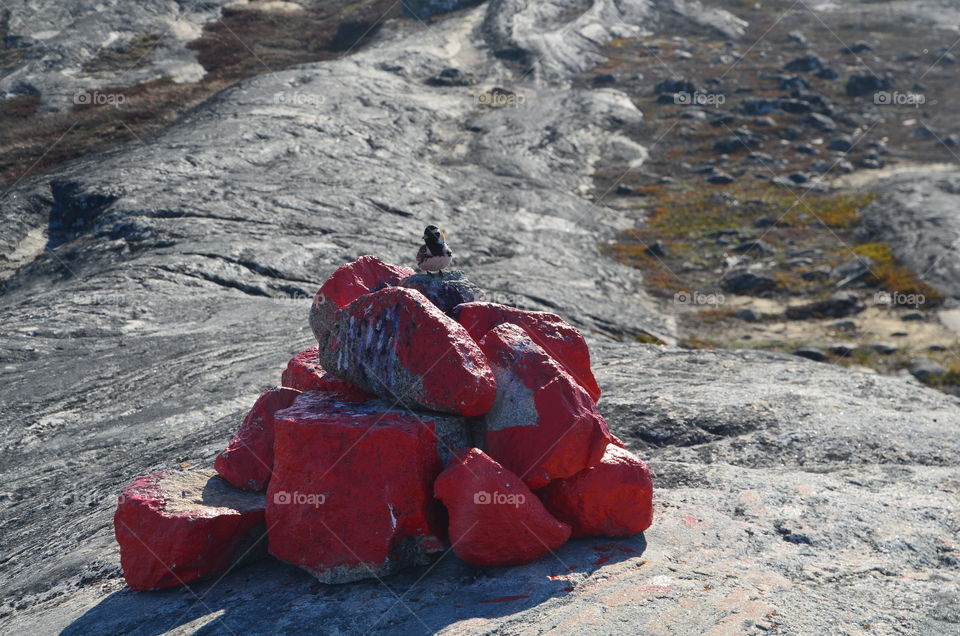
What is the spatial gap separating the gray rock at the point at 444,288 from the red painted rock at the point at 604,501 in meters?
2.64

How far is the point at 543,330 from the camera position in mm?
9766

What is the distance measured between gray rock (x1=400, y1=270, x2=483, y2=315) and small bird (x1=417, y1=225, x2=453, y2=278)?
0.58 feet

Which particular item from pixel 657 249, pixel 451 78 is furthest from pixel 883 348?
pixel 451 78

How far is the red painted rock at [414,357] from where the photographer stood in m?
8.19

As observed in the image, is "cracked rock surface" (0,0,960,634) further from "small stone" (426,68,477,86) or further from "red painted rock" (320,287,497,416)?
"small stone" (426,68,477,86)

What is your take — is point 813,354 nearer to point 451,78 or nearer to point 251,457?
point 251,457

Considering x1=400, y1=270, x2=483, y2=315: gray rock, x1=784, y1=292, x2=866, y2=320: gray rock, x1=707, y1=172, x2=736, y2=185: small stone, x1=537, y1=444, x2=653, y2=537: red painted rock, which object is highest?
Result: x1=707, y1=172, x2=736, y2=185: small stone

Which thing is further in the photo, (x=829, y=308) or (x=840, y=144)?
(x=840, y=144)

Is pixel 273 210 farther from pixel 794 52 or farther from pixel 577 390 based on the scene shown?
pixel 794 52

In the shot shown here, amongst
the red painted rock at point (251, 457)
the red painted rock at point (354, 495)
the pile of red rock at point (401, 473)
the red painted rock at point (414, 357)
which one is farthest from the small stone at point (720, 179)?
the red painted rock at point (354, 495)

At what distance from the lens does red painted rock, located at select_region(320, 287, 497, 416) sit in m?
8.19

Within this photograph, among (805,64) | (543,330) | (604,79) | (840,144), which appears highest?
(805,64)

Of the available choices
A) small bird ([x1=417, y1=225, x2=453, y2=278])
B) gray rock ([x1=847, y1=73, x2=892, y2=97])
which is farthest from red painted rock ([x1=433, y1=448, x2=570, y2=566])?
gray rock ([x1=847, y1=73, x2=892, y2=97])

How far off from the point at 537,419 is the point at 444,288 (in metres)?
2.31
